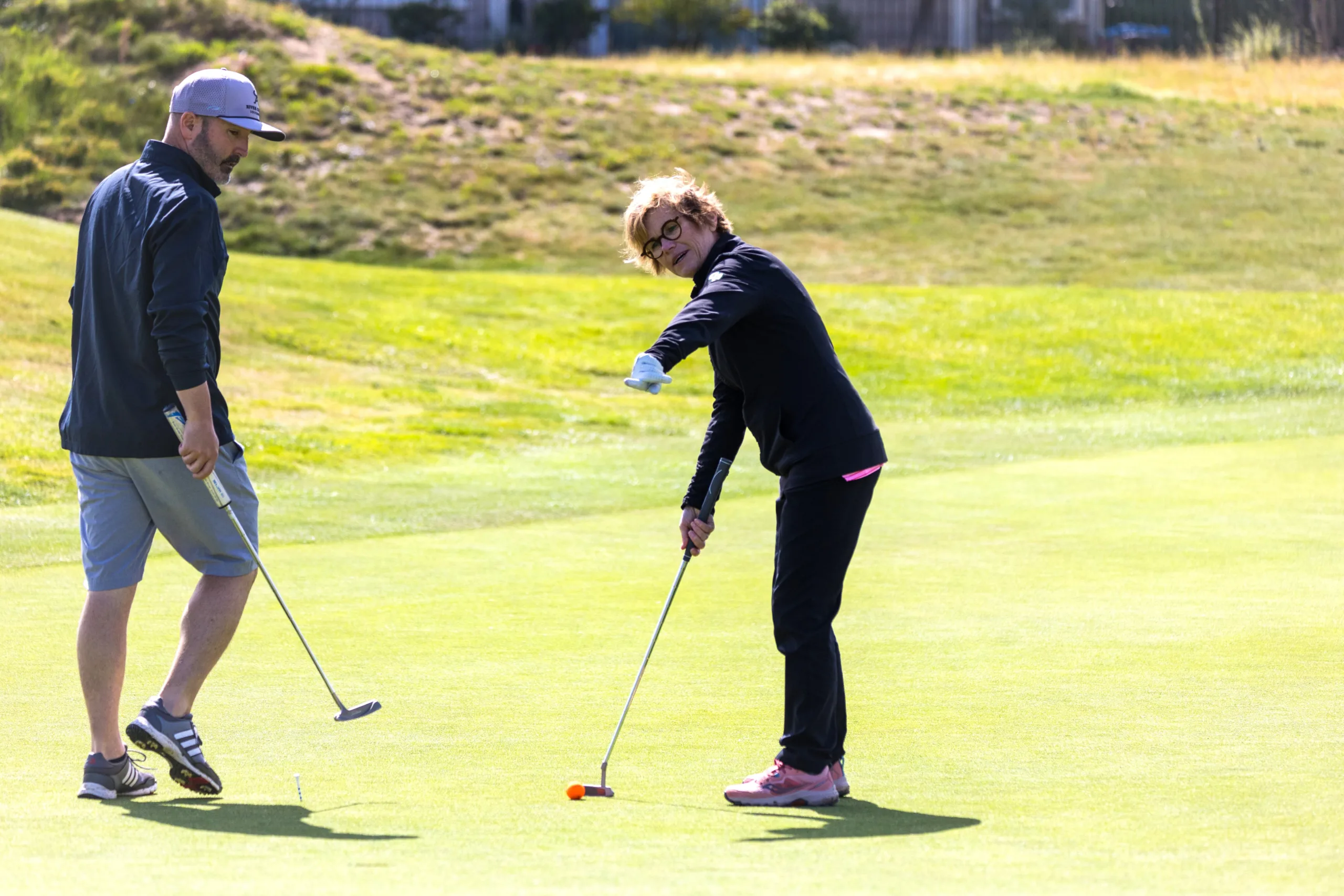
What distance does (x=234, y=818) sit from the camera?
4.56 m

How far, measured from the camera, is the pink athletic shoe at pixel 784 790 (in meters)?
4.79

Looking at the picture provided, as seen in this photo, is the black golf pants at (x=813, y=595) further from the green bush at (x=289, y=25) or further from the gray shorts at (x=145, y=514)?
the green bush at (x=289, y=25)

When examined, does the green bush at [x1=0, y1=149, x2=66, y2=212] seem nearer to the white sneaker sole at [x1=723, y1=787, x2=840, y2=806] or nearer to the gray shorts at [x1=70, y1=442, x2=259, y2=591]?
the gray shorts at [x1=70, y1=442, x2=259, y2=591]

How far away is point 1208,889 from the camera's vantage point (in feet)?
12.0

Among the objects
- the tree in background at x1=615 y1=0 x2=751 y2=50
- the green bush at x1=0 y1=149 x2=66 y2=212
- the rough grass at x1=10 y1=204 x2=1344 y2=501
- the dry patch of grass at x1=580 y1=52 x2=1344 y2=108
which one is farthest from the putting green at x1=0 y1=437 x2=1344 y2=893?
the tree in background at x1=615 y1=0 x2=751 y2=50

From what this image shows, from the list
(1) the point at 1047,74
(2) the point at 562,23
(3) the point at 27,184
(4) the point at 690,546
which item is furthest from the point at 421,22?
(4) the point at 690,546

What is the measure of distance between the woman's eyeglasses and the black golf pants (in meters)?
0.82

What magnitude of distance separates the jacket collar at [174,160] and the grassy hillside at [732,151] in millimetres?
25821

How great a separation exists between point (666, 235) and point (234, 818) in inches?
78.8

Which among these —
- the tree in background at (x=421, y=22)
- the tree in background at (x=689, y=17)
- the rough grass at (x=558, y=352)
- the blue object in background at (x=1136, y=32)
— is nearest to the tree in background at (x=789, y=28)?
the tree in background at (x=689, y=17)

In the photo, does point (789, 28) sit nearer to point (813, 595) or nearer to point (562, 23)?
point (562, 23)

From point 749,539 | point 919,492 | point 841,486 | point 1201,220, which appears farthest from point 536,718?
point 1201,220

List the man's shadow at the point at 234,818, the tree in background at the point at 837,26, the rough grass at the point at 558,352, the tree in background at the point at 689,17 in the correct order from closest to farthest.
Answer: the man's shadow at the point at 234,818 → the rough grass at the point at 558,352 → the tree in background at the point at 689,17 → the tree in background at the point at 837,26

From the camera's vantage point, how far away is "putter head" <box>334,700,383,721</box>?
5195 millimetres
